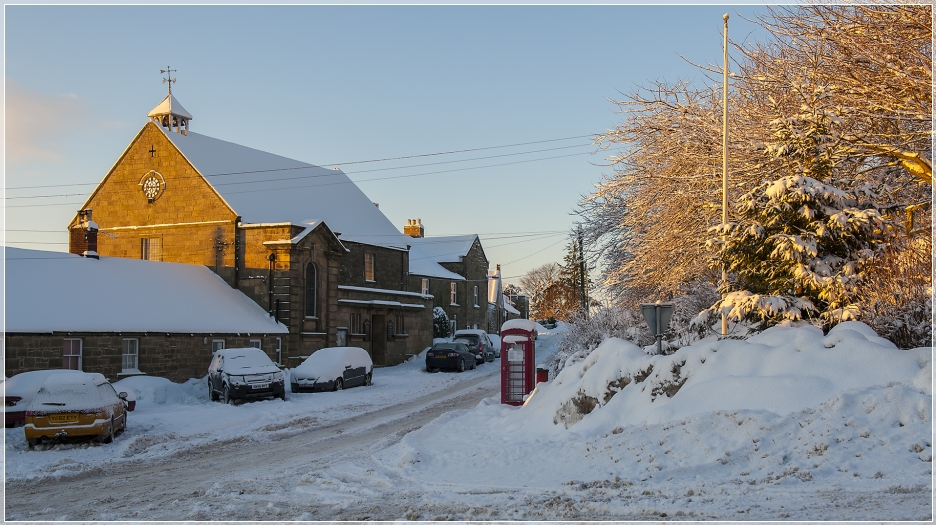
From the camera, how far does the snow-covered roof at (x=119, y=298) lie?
24953mm

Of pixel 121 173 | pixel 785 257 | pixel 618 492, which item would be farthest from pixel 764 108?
pixel 121 173

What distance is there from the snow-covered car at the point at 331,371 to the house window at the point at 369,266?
12382mm

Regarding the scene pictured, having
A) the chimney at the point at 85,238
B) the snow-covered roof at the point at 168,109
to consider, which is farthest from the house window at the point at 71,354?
the snow-covered roof at the point at 168,109

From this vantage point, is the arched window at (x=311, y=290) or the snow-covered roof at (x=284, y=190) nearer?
the arched window at (x=311, y=290)

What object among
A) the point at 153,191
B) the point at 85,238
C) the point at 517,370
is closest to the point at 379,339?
the point at 153,191

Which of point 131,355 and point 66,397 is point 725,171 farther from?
point 131,355

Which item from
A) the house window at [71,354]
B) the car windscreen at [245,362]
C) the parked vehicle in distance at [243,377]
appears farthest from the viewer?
the house window at [71,354]

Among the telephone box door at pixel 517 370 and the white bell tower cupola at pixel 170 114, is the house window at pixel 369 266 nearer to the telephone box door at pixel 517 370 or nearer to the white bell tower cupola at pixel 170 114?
the white bell tower cupola at pixel 170 114

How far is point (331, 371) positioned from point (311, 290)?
882 centimetres

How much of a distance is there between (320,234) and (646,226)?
56.8 ft

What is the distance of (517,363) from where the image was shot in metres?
20.1

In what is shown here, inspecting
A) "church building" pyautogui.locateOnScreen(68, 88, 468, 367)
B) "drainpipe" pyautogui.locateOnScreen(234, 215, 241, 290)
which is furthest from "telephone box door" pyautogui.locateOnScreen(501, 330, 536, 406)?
"drainpipe" pyautogui.locateOnScreen(234, 215, 241, 290)

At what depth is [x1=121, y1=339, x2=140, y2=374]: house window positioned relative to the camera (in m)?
26.6

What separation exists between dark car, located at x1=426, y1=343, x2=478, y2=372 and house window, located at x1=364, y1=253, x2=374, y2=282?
269 inches
